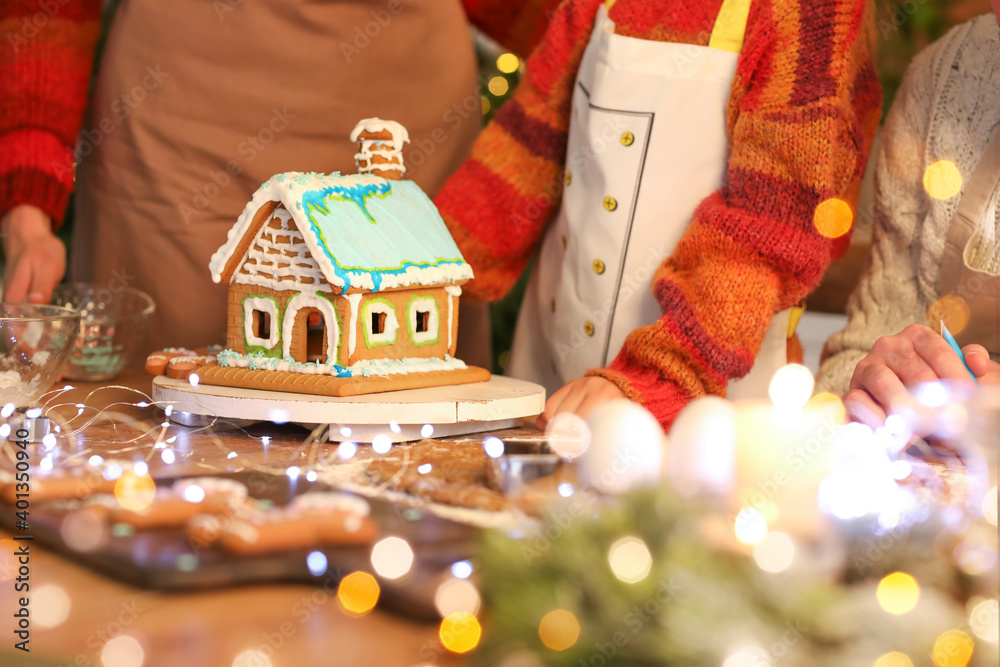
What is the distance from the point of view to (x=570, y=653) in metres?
0.40

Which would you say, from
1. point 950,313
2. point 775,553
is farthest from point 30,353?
point 950,313

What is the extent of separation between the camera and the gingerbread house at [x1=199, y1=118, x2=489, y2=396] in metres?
0.95

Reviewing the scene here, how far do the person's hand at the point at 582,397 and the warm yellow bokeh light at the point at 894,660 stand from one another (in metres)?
0.56

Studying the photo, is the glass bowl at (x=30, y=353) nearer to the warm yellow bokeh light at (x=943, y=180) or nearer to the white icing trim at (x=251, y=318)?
the white icing trim at (x=251, y=318)

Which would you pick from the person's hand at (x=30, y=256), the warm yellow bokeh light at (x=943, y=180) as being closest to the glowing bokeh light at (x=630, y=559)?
the warm yellow bokeh light at (x=943, y=180)

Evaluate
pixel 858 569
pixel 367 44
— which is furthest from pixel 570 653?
pixel 367 44

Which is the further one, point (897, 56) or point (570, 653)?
point (897, 56)

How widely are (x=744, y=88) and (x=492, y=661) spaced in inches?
33.7

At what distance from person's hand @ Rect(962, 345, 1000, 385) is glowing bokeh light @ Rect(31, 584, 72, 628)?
791mm

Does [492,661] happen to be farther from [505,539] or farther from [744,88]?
[744,88]

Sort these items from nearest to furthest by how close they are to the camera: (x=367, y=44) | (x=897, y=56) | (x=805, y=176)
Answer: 1. (x=805, y=176)
2. (x=367, y=44)
3. (x=897, y=56)

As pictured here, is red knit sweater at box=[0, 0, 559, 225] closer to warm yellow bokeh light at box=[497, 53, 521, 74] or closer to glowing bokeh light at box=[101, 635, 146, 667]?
warm yellow bokeh light at box=[497, 53, 521, 74]

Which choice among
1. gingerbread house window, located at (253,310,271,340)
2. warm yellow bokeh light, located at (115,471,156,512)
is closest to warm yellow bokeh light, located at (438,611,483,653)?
warm yellow bokeh light, located at (115,471,156,512)

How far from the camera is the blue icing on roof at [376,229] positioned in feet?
3.11
